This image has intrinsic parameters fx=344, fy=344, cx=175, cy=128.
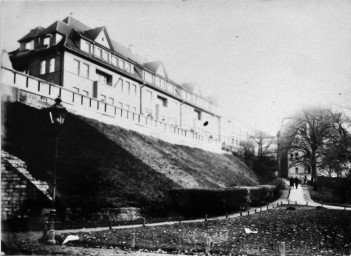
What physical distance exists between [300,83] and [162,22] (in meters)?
4.89

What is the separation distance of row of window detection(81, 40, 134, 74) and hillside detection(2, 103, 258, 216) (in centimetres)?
503

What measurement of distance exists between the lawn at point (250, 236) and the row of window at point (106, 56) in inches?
495

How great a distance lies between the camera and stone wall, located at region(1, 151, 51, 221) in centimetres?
1047

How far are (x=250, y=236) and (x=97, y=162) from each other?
7284 millimetres

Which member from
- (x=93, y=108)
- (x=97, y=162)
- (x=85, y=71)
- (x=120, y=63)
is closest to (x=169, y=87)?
(x=120, y=63)

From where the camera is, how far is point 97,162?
15188mm

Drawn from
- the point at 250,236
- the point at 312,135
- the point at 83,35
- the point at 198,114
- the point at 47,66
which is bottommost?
the point at 250,236

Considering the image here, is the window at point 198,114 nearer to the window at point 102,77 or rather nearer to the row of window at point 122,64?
the row of window at point 122,64

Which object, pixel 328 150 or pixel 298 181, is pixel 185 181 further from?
pixel 328 150

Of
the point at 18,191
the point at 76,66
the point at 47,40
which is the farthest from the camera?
the point at 76,66

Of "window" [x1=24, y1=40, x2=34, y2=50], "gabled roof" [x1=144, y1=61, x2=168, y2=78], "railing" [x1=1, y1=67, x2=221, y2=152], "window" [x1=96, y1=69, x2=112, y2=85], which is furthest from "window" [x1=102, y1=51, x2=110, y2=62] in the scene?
"window" [x1=24, y1=40, x2=34, y2=50]

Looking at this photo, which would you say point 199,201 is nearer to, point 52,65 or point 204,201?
point 204,201

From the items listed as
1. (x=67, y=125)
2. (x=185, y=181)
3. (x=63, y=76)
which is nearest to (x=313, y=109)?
(x=185, y=181)

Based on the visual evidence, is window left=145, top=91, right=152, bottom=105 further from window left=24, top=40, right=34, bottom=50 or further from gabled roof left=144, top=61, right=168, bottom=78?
window left=24, top=40, right=34, bottom=50
